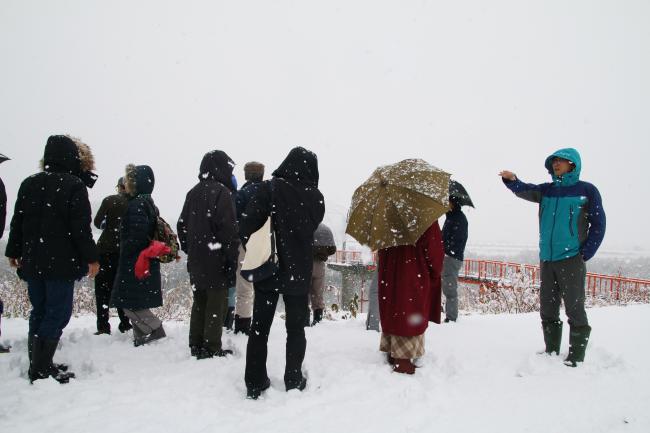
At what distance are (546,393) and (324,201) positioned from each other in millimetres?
2475

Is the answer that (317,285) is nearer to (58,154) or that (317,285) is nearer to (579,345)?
(579,345)

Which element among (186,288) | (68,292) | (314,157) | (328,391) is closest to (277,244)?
(314,157)

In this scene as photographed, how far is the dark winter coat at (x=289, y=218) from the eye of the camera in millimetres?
3049

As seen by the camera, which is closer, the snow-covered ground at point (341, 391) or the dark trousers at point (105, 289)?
the snow-covered ground at point (341, 391)

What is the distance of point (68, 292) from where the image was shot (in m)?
3.34

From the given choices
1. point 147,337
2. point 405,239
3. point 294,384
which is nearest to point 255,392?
point 294,384

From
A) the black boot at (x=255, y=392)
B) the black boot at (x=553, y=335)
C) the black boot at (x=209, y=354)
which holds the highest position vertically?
the black boot at (x=553, y=335)

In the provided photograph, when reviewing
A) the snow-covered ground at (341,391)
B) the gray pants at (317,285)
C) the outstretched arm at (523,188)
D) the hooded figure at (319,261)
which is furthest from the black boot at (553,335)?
the gray pants at (317,285)

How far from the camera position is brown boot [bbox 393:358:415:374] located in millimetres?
3480

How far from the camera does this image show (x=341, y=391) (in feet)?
10.1

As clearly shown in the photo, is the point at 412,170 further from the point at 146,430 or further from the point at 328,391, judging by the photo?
the point at 146,430

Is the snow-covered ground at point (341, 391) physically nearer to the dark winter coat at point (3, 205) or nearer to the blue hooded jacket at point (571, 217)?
the blue hooded jacket at point (571, 217)

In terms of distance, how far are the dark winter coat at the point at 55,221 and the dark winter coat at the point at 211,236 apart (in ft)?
3.08

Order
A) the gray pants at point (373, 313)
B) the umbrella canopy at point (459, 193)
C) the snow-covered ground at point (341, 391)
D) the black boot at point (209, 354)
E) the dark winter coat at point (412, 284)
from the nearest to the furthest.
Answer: the snow-covered ground at point (341, 391) → the dark winter coat at point (412, 284) → the black boot at point (209, 354) → the gray pants at point (373, 313) → the umbrella canopy at point (459, 193)
